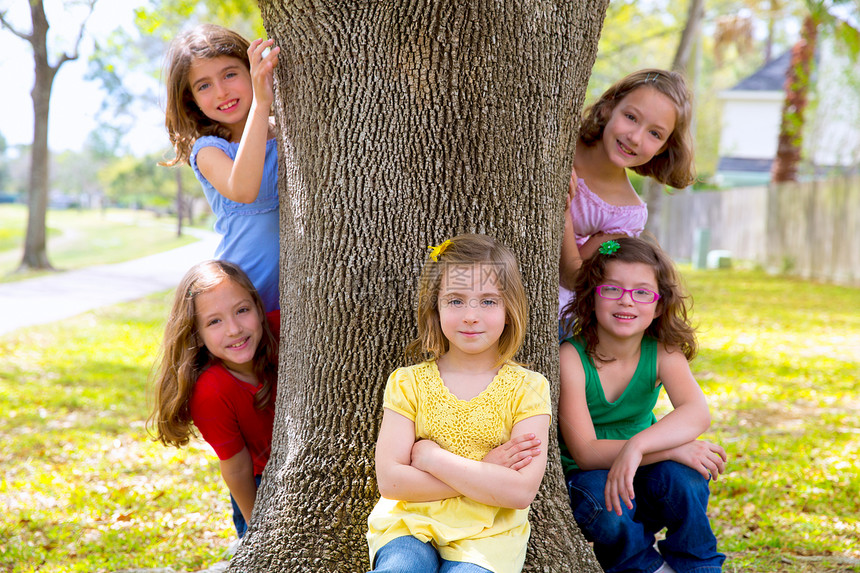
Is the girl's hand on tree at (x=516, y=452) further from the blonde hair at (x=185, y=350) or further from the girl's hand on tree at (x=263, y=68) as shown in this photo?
the girl's hand on tree at (x=263, y=68)

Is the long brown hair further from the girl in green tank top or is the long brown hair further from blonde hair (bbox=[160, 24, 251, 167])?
blonde hair (bbox=[160, 24, 251, 167])

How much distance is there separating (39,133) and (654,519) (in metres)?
14.7

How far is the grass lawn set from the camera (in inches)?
117

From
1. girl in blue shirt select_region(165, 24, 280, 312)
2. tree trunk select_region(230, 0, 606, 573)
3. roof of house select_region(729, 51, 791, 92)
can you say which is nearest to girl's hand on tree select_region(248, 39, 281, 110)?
tree trunk select_region(230, 0, 606, 573)

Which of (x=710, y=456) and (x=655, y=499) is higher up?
(x=710, y=456)

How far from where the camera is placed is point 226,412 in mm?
2561

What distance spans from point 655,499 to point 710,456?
0.78 ft

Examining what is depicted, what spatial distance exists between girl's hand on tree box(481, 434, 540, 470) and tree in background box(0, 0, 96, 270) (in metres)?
11.8

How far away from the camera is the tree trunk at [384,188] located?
2.03m

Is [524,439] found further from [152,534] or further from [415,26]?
[152,534]

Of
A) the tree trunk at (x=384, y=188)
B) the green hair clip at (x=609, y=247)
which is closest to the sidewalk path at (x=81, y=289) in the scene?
the tree trunk at (x=384, y=188)

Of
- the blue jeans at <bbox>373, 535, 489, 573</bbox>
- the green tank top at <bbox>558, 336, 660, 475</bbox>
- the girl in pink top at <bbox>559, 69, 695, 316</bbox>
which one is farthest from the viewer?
the girl in pink top at <bbox>559, 69, 695, 316</bbox>

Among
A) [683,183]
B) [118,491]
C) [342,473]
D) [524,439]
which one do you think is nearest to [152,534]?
[118,491]

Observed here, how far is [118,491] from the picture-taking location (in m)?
3.63
